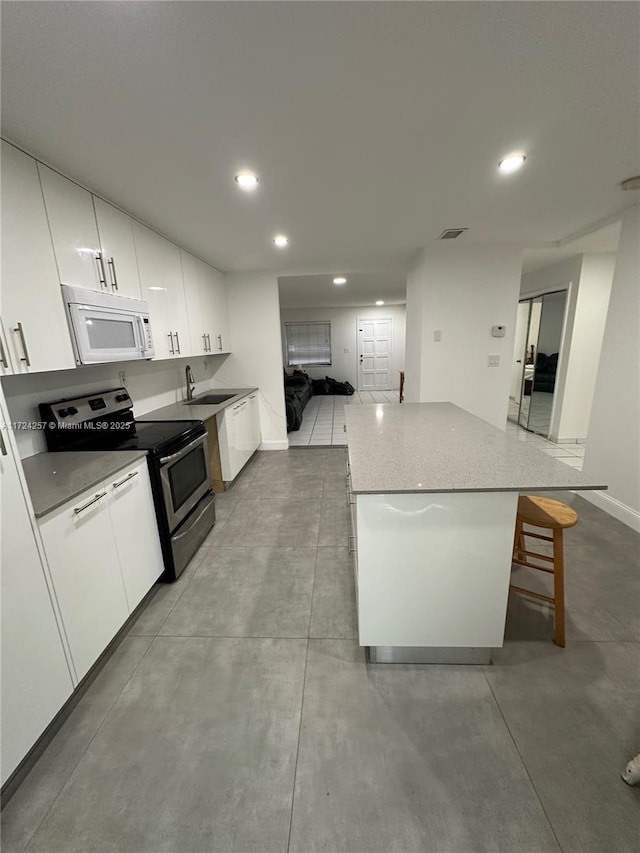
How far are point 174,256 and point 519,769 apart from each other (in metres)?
3.86

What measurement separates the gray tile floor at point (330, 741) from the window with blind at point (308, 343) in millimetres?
8035

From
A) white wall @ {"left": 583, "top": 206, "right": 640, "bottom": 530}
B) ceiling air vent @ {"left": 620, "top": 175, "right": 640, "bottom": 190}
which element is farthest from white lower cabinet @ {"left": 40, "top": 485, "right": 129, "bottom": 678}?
ceiling air vent @ {"left": 620, "top": 175, "right": 640, "bottom": 190}

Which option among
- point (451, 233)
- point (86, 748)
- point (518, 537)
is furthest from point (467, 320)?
point (86, 748)

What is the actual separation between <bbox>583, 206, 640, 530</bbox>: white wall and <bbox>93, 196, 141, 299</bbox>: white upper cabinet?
3774 millimetres

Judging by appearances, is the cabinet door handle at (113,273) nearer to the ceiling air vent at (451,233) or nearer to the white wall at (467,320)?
the ceiling air vent at (451,233)

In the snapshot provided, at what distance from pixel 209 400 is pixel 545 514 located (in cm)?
329

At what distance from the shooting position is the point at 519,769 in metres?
1.17

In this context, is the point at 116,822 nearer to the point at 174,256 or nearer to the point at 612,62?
the point at 612,62

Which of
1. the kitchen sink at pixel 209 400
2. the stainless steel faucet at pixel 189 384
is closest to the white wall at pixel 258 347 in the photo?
the kitchen sink at pixel 209 400

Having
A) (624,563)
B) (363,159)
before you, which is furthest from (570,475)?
(363,159)

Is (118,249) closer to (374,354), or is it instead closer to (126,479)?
(126,479)

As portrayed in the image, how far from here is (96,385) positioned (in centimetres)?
243

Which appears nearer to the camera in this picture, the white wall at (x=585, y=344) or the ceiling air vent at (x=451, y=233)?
the ceiling air vent at (x=451, y=233)

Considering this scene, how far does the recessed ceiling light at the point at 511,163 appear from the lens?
1729 mm
